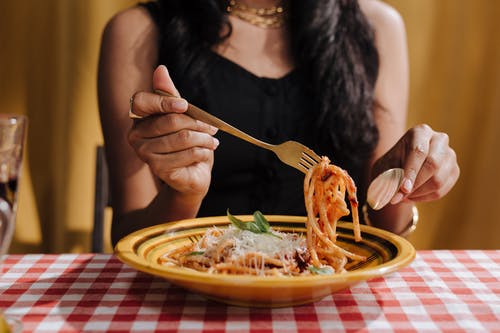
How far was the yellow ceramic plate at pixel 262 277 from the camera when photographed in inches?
28.2

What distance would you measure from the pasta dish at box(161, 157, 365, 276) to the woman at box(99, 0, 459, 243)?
0.57 metres

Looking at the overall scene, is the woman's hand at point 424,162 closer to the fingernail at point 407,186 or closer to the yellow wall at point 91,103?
the fingernail at point 407,186

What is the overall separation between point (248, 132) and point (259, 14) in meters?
0.35

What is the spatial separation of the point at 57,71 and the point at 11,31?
0.69 feet

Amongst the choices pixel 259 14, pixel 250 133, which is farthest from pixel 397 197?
pixel 259 14

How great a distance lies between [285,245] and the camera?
88 centimetres

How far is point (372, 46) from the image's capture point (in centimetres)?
176

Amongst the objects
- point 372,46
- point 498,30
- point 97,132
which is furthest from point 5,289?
point 498,30

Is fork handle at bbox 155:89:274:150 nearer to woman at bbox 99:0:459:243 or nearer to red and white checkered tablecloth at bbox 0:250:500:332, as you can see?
red and white checkered tablecloth at bbox 0:250:500:332

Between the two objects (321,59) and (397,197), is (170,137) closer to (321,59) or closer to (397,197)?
(397,197)

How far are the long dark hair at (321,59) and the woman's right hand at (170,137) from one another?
1.68ft

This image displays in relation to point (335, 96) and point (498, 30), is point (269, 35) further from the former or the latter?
point (498, 30)

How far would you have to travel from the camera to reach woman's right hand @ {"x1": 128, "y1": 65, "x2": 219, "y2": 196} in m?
1.07

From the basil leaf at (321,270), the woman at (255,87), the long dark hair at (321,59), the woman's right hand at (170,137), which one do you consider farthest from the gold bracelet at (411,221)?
the basil leaf at (321,270)
